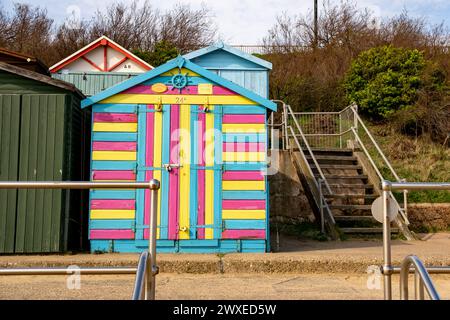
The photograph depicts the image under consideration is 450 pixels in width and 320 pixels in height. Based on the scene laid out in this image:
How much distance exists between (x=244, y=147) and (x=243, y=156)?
15 centimetres

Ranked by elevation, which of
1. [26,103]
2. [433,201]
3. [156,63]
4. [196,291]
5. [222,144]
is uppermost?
[156,63]

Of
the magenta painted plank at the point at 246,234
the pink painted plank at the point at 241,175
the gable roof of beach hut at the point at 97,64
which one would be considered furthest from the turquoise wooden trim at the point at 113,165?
the gable roof of beach hut at the point at 97,64

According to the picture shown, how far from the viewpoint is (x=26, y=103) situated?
720cm

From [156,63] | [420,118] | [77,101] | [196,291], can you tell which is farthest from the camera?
[156,63]

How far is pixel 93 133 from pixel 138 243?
6.38 ft

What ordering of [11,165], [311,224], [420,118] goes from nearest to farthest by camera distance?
[11,165] < [311,224] < [420,118]

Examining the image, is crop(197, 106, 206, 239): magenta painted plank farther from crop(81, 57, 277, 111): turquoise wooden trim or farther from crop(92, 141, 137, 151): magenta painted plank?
crop(92, 141, 137, 151): magenta painted plank

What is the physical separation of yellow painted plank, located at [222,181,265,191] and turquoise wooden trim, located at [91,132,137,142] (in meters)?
1.70

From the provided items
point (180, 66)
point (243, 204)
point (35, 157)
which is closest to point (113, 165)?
point (35, 157)

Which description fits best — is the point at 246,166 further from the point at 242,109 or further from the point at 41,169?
the point at 41,169

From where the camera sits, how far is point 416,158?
541 inches

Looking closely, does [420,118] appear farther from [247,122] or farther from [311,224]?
[247,122]

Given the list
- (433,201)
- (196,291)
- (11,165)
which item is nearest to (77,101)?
(11,165)

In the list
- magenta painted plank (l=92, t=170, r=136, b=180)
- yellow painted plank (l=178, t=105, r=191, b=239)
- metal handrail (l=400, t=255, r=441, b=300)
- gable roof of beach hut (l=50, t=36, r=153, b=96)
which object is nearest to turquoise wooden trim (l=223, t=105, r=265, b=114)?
yellow painted plank (l=178, t=105, r=191, b=239)
